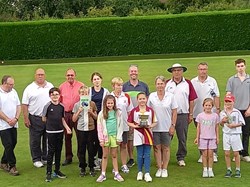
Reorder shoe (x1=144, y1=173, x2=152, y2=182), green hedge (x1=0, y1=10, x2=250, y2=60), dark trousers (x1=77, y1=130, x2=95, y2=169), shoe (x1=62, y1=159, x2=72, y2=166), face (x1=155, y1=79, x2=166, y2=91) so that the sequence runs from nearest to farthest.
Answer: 1. shoe (x1=144, y1=173, x2=152, y2=182)
2. face (x1=155, y1=79, x2=166, y2=91)
3. dark trousers (x1=77, y1=130, x2=95, y2=169)
4. shoe (x1=62, y1=159, x2=72, y2=166)
5. green hedge (x1=0, y1=10, x2=250, y2=60)

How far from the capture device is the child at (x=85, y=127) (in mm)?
8469

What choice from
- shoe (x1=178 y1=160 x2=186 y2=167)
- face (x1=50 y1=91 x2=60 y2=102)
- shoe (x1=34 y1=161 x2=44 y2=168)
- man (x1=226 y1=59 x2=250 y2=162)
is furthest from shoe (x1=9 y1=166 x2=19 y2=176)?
man (x1=226 y1=59 x2=250 y2=162)

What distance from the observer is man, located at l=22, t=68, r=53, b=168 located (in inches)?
363

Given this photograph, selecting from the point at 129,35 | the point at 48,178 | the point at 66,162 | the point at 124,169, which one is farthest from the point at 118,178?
the point at 129,35

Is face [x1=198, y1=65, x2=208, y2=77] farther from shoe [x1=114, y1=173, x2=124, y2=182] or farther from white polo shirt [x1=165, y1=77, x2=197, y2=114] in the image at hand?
shoe [x1=114, y1=173, x2=124, y2=182]

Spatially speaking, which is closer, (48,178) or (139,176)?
(139,176)

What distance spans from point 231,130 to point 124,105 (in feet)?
6.09

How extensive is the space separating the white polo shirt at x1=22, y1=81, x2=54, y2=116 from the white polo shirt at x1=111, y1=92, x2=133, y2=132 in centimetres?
137

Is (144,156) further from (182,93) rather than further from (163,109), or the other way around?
(182,93)

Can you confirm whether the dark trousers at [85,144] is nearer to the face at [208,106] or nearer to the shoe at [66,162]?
the shoe at [66,162]

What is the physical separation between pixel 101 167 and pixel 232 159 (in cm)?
248

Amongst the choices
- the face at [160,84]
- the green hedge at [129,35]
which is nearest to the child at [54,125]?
the face at [160,84]

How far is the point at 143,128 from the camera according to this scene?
8227mm

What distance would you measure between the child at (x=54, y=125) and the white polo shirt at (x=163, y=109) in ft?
5.14
